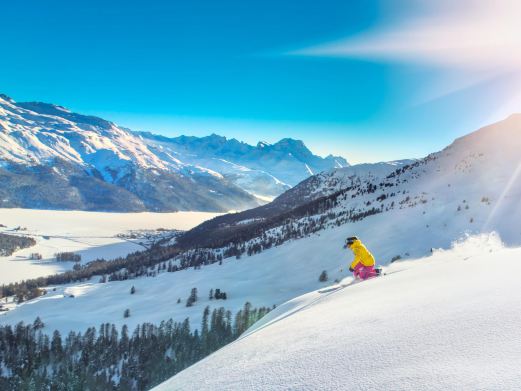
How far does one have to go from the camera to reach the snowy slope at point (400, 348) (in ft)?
14.6

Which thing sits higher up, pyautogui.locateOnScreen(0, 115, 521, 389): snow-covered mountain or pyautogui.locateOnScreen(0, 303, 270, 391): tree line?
pyautogui.locateOnScreen(0, 115, 521, 389): snow-covered mountain

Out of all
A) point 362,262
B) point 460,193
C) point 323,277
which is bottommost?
point 323,277

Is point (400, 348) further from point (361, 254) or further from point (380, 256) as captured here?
point (380, 256)

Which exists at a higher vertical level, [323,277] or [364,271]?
[364,271]

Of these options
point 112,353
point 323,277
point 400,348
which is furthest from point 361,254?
point 112,353

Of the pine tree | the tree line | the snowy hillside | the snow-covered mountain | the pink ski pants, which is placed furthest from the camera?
the pine tree

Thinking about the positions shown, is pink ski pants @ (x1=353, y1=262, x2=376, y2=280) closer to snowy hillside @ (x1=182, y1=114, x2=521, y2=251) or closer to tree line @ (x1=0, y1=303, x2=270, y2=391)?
snowy hillside @ (x1=182, y1=114, x2=521, y2=251)

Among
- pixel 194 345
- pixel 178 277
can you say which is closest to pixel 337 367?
pixel 194 345

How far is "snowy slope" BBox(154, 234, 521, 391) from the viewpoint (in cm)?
Answer: 446

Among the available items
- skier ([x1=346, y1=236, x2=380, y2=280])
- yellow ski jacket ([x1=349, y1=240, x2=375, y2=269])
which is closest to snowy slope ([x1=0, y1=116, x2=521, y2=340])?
skier ([x1=346, y1=236, x2=380, y2=280])

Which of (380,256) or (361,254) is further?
(380,256)

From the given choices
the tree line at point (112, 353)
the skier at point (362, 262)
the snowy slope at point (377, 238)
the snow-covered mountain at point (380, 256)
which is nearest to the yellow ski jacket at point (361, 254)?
the skier at point (362, 262)

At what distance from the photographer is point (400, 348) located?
5738 millimetres

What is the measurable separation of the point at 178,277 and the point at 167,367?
137 feet
